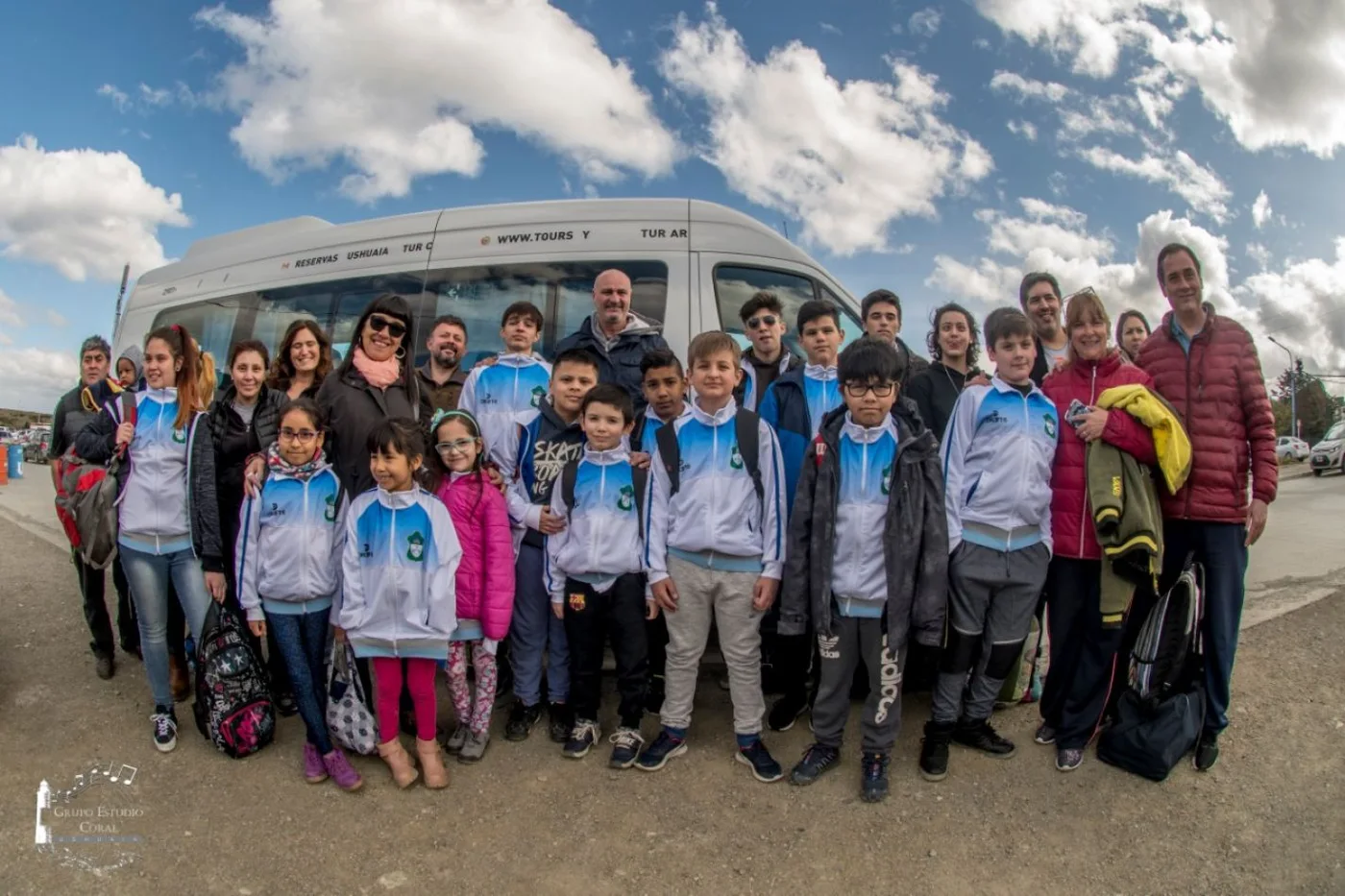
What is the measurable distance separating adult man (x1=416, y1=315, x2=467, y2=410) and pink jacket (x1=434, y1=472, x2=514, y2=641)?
1071 millimetres

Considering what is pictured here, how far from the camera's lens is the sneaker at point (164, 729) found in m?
3.56

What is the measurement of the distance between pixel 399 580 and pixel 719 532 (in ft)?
4.42

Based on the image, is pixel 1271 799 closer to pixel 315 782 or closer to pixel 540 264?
pixel 315 782

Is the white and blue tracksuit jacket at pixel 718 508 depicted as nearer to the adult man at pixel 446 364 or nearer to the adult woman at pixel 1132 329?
the adult man at pixel 446 364

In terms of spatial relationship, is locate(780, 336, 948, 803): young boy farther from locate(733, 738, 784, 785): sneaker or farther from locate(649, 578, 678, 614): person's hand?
locate(649, 578, 678, 614): person's hand

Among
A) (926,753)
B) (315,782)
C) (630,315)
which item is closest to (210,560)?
(315,782)

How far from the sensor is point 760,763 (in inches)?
129

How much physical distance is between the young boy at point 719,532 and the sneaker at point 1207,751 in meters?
1.90

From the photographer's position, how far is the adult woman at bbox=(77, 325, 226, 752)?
3518mm

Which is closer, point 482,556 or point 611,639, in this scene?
point 482,556

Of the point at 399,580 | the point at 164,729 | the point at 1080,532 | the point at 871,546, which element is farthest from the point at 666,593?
the point at 164,729

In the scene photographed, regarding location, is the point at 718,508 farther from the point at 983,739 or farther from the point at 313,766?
the point at 313,766

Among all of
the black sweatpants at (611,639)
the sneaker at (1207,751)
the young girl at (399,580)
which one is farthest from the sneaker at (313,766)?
the sneaker at (1207,751)

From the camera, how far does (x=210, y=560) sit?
347cm
